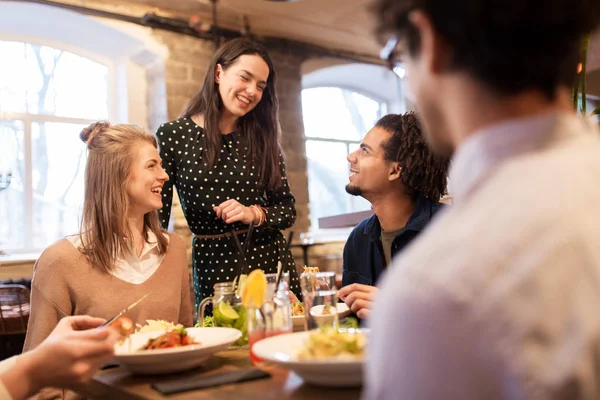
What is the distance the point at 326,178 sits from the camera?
25.7ft

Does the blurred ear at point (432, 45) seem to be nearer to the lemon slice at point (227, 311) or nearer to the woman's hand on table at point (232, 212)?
the lemon slice at point (227, 311)

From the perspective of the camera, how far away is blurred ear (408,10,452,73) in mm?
734

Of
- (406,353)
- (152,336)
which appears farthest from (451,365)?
(152,336)

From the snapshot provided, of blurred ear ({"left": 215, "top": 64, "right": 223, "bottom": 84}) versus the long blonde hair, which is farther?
blurred ear ({"left": 215, "top": 64, "right": 223, "bottom": 84})

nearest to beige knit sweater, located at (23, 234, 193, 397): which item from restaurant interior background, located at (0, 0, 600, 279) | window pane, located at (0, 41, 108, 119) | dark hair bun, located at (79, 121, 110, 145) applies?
dark hair bun, located at (79, 121, 110, 145)

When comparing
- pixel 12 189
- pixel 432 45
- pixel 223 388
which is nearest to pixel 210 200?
pixel 223 388

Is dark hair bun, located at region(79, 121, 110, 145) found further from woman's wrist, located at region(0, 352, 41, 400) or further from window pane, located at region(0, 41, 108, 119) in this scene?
window pane, located at region(0, 41, 108, 119)

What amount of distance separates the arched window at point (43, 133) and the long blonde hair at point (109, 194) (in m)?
3.46

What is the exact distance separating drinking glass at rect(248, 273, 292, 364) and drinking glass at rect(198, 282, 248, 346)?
0.19m

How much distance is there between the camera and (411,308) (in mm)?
604

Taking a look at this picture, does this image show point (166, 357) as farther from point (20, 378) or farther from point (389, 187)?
point (389, 187)

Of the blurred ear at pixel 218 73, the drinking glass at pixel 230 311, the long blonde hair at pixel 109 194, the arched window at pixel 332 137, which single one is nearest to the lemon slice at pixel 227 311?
the drinking glass at pixel 230 311

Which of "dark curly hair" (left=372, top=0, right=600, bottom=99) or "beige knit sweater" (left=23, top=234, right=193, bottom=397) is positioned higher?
"dark curly hair" (left=372, top=0, right=600, bottom=99)

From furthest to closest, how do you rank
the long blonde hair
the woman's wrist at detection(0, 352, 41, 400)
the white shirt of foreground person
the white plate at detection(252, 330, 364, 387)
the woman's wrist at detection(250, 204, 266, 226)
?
1. the woman's wrist at detection(250, 204, 266, 226)
2. the long blonde hair
3. the woman's wrist at detection(0, 352, 41, 400)
4. the white plate at detection(252, 330, 364, 387)
5. the white shirt of foreground person
